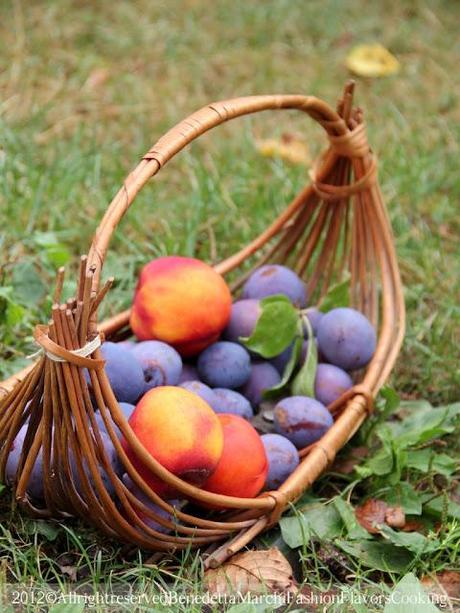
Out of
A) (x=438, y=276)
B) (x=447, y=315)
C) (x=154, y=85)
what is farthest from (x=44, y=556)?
(x=154, y=85)

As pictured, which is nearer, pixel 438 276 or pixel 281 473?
pixel 281 473

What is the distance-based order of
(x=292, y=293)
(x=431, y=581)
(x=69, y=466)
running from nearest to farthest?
(x=69, y=466)
(x=431, y=581)
(x=292, y=293)

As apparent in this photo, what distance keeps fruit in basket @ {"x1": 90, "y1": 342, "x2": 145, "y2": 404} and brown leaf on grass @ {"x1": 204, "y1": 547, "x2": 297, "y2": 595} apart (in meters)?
0.29

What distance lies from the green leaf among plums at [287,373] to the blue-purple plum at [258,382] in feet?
0.04

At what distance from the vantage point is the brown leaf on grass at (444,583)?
4.31ft

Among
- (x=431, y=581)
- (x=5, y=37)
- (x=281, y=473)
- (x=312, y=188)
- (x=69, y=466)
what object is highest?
(x=5, y=37)

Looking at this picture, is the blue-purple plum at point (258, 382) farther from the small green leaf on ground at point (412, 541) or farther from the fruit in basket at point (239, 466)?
the small green leaf on ground at point (412, 541)

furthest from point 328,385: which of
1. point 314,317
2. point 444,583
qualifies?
point 444,583

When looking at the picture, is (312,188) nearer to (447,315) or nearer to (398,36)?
(447,315)

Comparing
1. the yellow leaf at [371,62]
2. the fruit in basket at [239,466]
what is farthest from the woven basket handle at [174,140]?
the yellow leaf at [371,62]

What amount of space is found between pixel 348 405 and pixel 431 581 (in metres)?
0.33

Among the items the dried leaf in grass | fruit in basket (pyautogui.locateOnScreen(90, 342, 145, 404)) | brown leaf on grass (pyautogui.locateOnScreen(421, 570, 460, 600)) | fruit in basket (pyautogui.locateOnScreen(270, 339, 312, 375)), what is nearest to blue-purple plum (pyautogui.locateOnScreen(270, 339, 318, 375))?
fruit in basket (pyautogui.locateOnScreen(270, 339, 312, 375))

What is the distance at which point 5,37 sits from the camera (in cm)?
292

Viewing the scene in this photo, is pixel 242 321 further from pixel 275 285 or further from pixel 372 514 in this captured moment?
pixel 372 514
